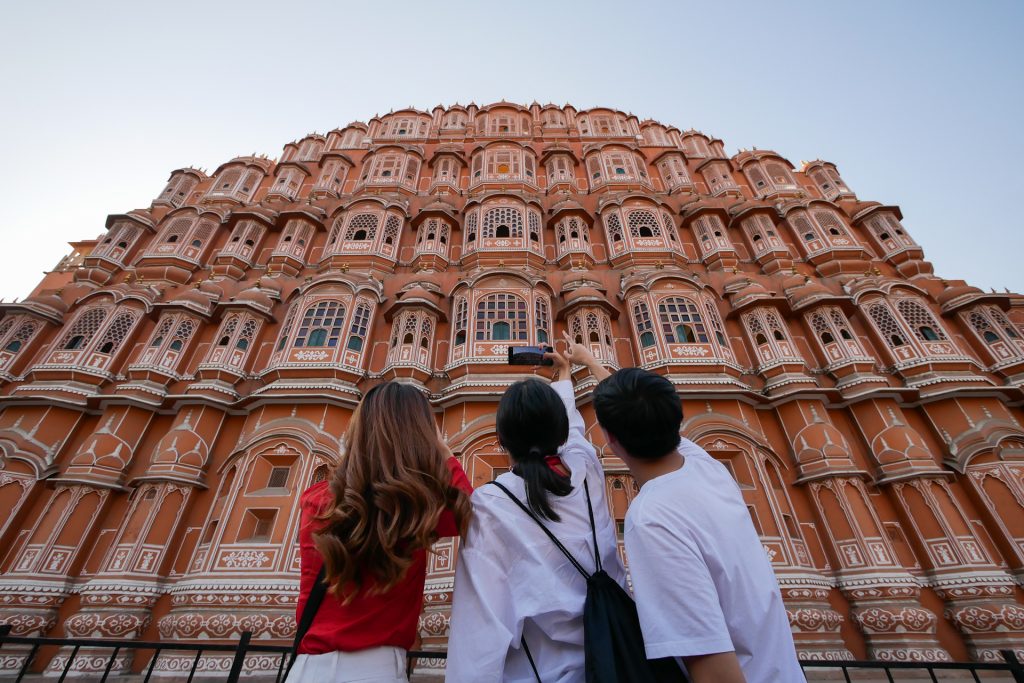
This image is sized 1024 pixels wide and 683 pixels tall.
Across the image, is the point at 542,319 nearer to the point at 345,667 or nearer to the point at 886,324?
the point at 886,324

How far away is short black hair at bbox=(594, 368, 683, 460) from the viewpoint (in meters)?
2.15

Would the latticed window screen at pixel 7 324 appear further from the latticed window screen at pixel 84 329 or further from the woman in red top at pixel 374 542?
the woman in red top at pixel 374 542

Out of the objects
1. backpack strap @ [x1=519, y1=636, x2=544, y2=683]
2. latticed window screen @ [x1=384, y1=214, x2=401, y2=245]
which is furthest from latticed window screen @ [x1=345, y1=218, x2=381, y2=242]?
backpack strap @ [x1=519, y1=636, x2=544, y2=683]

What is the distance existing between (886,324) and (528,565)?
1553 cm

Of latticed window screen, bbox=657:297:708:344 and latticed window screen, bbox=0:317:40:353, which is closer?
Answer: latticed window screen, bbox=657:297:708:344

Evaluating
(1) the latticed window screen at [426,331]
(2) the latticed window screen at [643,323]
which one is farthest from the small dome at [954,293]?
(1) the latticed window screen at [426,331]

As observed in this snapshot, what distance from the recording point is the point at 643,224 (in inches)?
678

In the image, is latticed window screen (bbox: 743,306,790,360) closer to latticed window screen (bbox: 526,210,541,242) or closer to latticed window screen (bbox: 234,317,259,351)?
latticed window screen (bbox: 526,210,541,242)

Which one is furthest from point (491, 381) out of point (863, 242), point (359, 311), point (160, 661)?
→ point (863, 242)

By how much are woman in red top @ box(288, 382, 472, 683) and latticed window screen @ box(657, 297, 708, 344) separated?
11.6 m

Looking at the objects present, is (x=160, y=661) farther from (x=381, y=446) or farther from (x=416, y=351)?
(x=381, y=446)

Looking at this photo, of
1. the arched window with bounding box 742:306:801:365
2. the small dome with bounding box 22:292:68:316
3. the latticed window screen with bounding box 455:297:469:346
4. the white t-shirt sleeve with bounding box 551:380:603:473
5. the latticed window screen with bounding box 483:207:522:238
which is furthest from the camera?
the latticed window screen with bounding box 483:207:522:238

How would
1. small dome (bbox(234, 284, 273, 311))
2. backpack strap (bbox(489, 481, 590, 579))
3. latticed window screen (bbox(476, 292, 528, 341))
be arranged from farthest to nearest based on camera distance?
small dome (bbox(234, 284, 273, 311)) → latticed window screen (bbox(476, 292, 528, 341)) → backpack strap (bbox(489, 481, 590, 579))

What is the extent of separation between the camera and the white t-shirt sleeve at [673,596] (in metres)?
1.51
